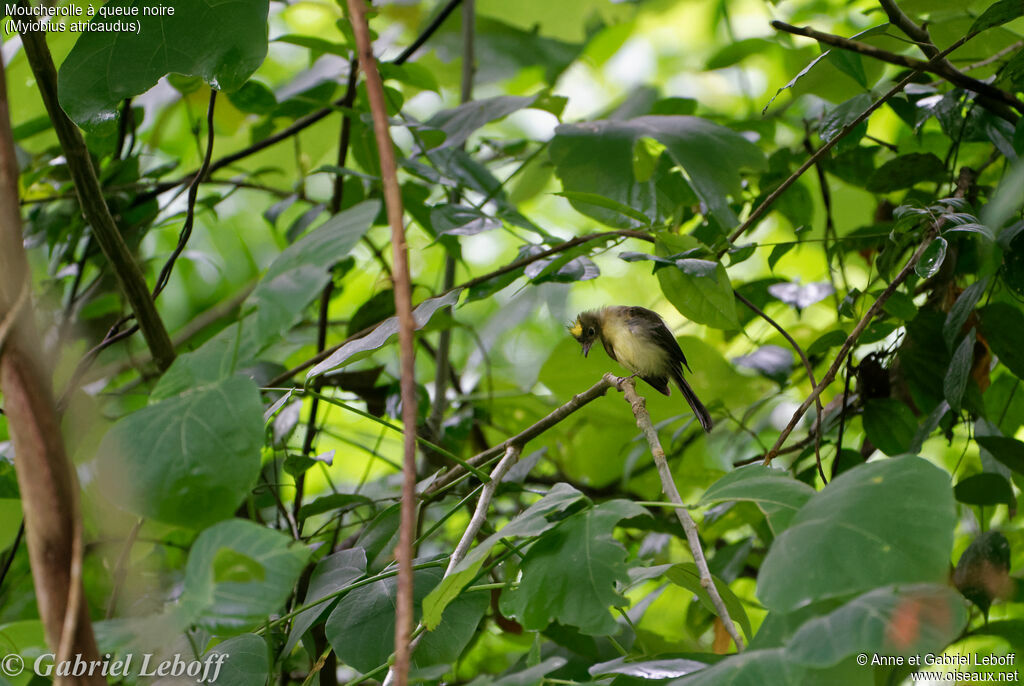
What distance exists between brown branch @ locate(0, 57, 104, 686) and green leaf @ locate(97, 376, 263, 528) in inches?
2.7

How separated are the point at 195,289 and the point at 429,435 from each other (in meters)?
1.41

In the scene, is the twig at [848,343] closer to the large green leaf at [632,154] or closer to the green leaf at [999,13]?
the green leaf at [999,13]

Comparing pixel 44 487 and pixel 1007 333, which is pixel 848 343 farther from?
pixel 44 487

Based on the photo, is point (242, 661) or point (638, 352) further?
point (638, 352)

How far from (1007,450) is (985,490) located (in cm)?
7

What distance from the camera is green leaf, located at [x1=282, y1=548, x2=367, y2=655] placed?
3.44ft

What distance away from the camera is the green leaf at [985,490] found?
4.22 feet

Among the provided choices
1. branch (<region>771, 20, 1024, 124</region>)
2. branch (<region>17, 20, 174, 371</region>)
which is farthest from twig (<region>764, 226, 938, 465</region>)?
branch (<region>17, 20, 174, 371</region>)

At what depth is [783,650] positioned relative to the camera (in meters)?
0.63

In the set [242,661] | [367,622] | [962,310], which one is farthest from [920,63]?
[242,661]

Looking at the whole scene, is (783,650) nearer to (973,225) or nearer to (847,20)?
(973,225)

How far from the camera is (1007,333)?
1.27 metres

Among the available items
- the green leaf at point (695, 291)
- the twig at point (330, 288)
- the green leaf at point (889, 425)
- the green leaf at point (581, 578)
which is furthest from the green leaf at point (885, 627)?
the twig at point (330, 288)

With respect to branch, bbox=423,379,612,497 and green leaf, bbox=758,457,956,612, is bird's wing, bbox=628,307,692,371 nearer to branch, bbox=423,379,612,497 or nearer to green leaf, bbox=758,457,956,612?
branch, bbox=423,379,612,497
